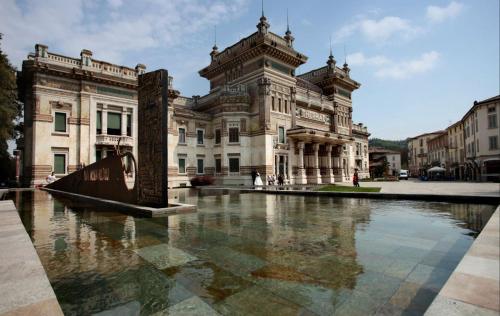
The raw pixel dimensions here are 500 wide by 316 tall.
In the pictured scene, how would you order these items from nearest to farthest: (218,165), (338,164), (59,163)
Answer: (59,163) < (218,165) < (338,164)

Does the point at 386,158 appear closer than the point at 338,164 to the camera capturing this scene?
No

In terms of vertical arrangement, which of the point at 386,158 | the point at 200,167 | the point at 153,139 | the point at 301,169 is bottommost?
the point at 301,169

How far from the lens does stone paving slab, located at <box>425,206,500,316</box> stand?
202 cm

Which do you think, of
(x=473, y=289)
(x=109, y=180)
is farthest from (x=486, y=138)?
(x=109, y=180)

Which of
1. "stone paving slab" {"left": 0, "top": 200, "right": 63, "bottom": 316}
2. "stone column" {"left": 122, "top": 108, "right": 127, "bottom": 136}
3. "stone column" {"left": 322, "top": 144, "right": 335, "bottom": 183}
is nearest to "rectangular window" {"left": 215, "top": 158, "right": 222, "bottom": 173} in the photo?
"stone column" {"left": 122, "top": 108, "right": 127, "bottom": 136}

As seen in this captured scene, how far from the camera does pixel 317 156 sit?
35.4 meters

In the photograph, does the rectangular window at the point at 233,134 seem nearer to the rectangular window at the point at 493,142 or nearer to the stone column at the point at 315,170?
the stone column at the point at 315,170

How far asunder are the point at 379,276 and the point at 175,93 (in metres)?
30.8

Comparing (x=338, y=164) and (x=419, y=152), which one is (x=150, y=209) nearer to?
(x=338, y=164)

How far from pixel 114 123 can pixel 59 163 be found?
20.0ft

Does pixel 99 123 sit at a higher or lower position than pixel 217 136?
higher

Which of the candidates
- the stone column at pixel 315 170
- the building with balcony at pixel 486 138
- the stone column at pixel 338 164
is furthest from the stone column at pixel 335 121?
the building with balcony at pixel 486 138

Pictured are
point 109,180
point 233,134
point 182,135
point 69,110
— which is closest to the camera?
point 109,180

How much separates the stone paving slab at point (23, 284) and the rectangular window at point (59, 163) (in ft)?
78.2
